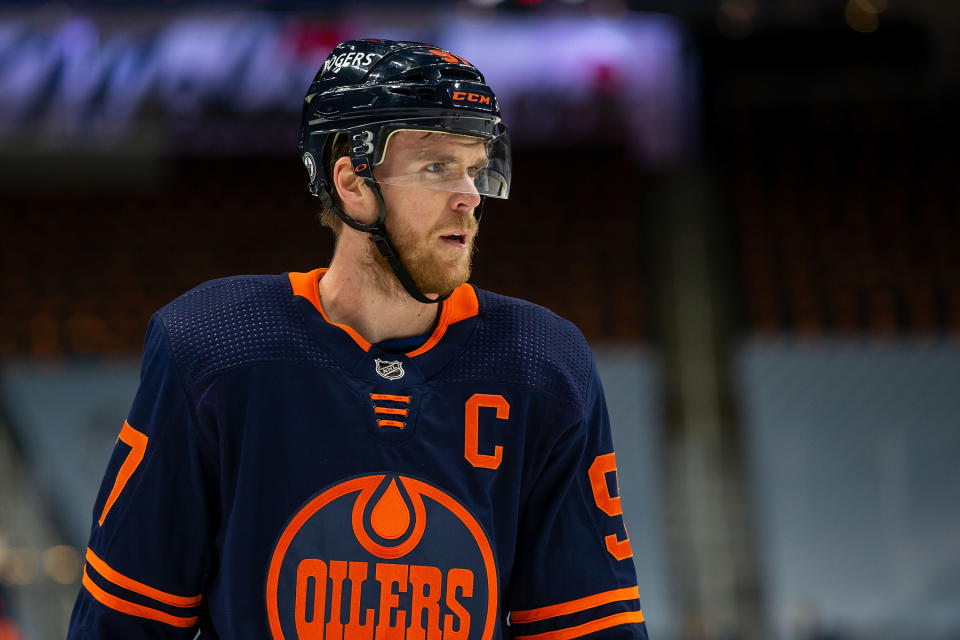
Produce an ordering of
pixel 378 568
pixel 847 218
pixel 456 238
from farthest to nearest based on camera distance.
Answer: pixel 847 218
pixel 456 238
pixel 378 568

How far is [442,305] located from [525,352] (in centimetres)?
14

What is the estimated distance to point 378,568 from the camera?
55.7 inches

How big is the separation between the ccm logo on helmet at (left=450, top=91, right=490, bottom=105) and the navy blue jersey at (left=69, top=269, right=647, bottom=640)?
32 cm

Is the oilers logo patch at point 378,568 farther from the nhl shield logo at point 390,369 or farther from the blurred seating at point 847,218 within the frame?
the blurred seating at point 847,218

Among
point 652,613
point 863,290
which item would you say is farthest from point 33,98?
point 863,290

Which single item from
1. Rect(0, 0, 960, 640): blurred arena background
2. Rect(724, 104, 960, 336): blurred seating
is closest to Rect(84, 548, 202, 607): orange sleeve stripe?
Rect(0, 0, 960, 640): blurred arena background

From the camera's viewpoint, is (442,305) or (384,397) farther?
(442,305)

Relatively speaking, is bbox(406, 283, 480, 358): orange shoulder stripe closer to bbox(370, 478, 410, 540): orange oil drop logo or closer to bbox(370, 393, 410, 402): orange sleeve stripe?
bbox(370, 393, 410, 402): orange sleeve stripe

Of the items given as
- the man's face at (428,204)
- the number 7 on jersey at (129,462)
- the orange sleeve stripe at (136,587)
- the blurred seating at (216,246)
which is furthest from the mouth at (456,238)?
the blurred seating at (216,246)

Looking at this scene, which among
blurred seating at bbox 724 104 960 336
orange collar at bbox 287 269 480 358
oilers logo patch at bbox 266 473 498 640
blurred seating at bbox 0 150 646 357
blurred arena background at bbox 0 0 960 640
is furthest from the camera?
blurred seating at bbox 0 150 646 357

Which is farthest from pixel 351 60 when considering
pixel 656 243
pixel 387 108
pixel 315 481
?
pixel 656 243

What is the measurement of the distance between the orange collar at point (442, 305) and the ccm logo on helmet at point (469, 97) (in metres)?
0.26

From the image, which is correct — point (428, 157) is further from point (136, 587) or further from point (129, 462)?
point (136, 587)

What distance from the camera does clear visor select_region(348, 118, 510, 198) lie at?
1.49 meters
